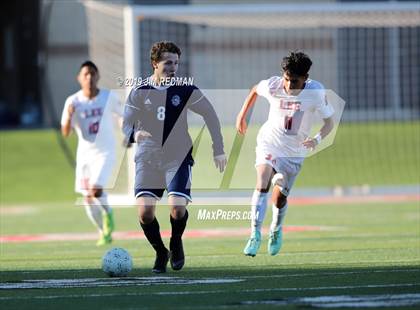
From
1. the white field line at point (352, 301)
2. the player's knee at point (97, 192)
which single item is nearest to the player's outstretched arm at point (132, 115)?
the white field line at point (352, 301)

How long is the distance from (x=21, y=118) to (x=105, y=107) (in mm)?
24635

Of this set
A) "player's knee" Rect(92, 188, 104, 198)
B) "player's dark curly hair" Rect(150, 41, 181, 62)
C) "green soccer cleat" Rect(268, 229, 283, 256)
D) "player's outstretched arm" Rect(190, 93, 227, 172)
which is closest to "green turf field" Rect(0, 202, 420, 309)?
"green soccer cleat" Rect(268, 229, 283, 256)

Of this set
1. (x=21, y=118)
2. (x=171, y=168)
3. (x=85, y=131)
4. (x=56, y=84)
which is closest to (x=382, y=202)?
(x=85, y=131)

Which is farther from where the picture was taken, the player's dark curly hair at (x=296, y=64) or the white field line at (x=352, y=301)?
the player's dark curly hair at (x=296, y=64)

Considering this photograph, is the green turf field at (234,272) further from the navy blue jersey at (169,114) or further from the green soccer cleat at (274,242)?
the navy blue jersey at (169,114)

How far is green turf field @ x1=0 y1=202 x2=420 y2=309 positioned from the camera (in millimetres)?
8703

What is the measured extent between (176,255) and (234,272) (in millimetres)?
581

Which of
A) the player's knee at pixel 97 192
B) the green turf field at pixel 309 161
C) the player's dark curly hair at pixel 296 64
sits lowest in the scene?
the green turf field at pixel 309 161

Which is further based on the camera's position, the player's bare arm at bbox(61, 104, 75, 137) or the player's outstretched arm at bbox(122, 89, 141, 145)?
the player's bare arm at bbox(61, 104, 75, 137)

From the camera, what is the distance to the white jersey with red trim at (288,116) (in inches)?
478

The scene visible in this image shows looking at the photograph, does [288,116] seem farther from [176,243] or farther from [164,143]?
[176,243]

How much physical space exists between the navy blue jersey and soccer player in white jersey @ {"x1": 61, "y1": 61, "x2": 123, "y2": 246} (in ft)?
14.4

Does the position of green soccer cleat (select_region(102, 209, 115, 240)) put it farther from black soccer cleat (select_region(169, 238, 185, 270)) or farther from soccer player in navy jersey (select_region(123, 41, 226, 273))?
black soccer cleat (select_region(169, 238, 185, 270))

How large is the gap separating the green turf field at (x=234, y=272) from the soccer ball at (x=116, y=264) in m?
0.15
